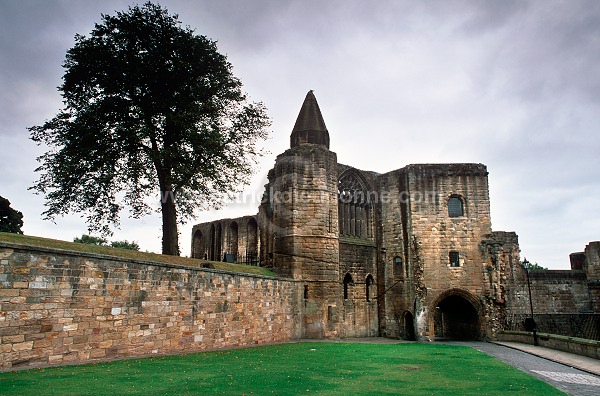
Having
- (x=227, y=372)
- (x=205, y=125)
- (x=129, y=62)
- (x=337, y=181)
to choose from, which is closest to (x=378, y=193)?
(x=337, y=181)

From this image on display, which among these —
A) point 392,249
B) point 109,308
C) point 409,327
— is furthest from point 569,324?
point 109,308

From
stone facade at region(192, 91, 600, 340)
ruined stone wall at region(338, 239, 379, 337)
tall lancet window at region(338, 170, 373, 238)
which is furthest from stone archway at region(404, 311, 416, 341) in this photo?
tall lancet window at region(338, 170, 373, 238)

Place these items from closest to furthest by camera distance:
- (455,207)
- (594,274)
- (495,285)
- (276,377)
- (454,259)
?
(276,377) < (495,285) < (454,259) < (455,207) < (594,274)

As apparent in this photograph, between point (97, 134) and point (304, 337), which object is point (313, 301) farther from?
point (97, 134)

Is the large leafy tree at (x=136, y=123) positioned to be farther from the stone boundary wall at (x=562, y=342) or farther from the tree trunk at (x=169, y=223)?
the stone boundary wall at (x=562, y=342)

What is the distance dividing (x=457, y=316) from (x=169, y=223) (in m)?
17.8

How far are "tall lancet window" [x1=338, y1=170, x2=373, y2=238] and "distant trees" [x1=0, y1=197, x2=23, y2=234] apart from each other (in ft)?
56.4

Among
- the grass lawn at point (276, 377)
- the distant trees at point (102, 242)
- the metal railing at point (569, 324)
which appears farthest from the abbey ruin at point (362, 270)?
the distant trees at point (102, 242)

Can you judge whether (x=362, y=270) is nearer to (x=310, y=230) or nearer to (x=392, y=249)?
(x=392, y=249)

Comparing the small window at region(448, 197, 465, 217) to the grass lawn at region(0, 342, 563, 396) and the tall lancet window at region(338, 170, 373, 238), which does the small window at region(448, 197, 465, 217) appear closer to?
the tall lancet window at region(338, 170, 373, 238)

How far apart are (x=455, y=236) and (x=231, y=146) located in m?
12.8

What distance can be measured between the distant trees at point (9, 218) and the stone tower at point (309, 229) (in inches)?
522

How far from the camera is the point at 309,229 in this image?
2250cm

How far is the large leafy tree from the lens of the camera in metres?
18.6
